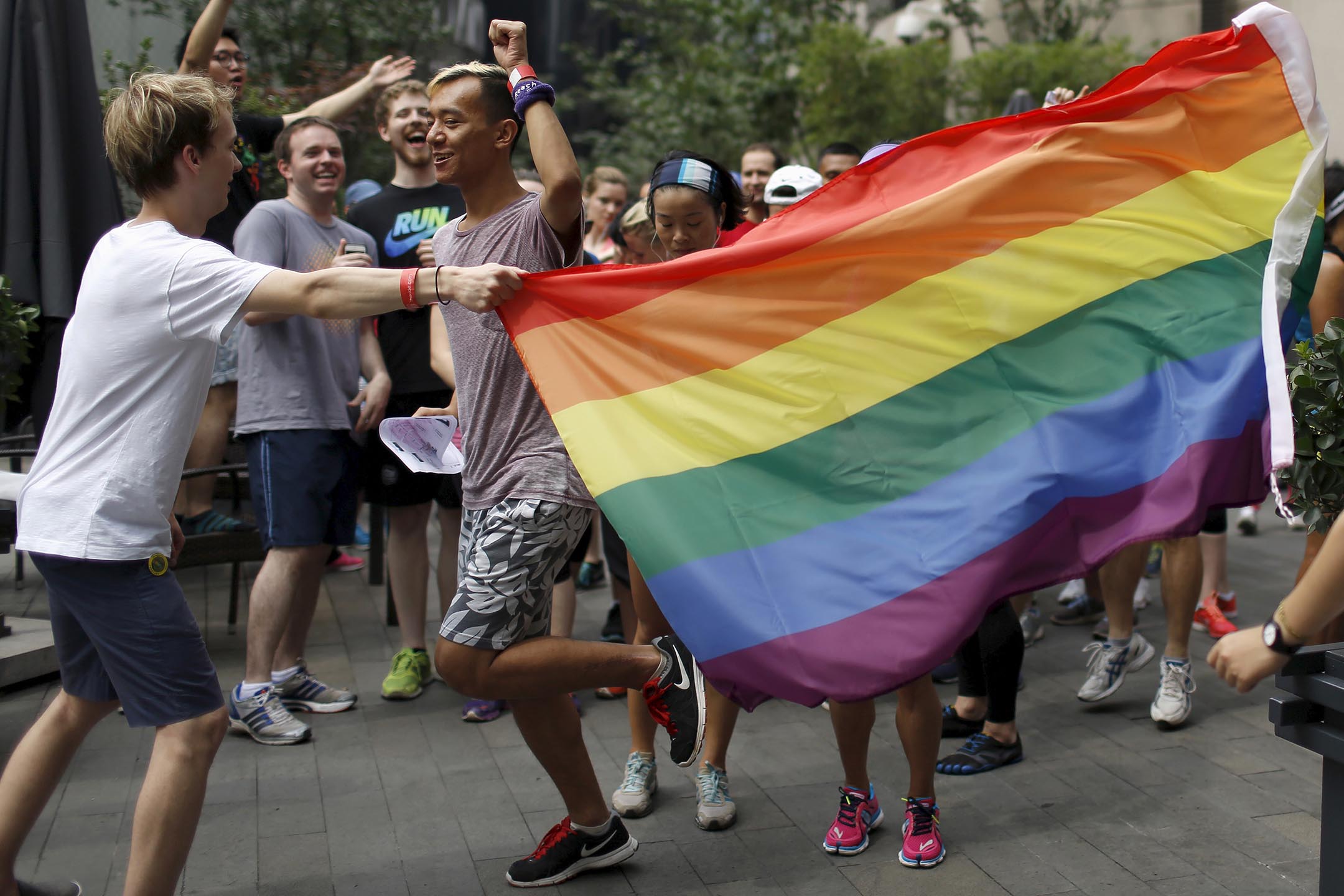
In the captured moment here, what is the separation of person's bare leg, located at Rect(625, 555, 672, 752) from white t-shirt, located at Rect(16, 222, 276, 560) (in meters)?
1.58

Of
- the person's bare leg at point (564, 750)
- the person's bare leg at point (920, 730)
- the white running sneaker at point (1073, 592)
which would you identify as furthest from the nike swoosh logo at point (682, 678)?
the white running sneaker at point (1073, 592)

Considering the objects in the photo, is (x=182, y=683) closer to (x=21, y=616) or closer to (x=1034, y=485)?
(x=1034, y=485)

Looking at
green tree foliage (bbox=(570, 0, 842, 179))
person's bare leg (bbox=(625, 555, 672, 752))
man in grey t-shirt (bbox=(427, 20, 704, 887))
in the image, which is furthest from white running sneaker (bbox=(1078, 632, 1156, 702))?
green tree foliage (bbox=(570, 0, 842, 179))

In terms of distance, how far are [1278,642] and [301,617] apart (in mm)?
4043

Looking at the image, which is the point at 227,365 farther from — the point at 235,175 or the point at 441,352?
the point at 441,352

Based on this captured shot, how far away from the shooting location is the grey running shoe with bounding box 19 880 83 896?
135 inches

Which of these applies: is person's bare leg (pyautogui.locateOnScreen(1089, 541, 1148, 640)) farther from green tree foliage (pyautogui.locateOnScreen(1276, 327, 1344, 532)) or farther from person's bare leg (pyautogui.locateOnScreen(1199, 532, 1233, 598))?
green tree foliage (pyautogui.locateOnScreen(1276, 327, 1344, 532))

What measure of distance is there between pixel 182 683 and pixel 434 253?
4.80ft

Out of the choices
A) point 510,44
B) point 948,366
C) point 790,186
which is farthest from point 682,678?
point 790,186

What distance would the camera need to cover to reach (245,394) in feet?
16.8

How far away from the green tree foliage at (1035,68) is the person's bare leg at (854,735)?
1144 centimetres

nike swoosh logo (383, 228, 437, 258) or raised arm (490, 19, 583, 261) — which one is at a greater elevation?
raised arm (490, 19, 583, 261)

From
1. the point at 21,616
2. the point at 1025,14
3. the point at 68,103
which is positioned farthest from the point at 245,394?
the point at 1025,14

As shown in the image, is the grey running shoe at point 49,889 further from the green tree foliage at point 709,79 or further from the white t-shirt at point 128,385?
the green tree foliage at point 709,79
